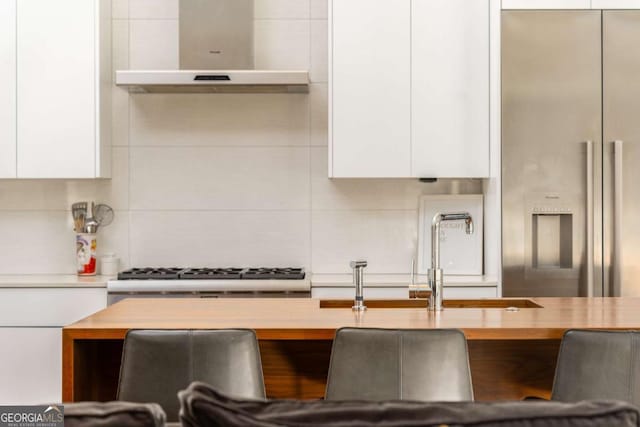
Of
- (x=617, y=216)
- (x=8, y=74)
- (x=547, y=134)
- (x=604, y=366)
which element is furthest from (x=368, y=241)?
(x=604, y=366)

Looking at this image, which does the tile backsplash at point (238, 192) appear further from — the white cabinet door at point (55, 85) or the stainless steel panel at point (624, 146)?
the stainless steel panel at point (624, 146)

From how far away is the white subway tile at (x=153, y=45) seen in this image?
13.9 ft

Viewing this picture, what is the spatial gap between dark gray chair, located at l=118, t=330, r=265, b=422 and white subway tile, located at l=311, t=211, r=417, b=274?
2383 mm

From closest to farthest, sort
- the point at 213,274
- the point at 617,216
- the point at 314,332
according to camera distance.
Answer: the point at 314,332, the point at 617,216, the point at 213,274

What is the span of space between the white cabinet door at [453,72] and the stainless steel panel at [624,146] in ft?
2.13

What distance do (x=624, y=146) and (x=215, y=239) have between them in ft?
8.00

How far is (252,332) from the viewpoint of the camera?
6.35 feet

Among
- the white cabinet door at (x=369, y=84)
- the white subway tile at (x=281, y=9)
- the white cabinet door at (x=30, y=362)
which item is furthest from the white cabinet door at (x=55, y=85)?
the white cabinet door at (x=369, y=84)

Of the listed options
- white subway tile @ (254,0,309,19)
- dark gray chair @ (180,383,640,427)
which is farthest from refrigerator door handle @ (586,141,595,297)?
dark gray chair @ (180,383,640,427)

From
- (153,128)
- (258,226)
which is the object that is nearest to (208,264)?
(258,226)

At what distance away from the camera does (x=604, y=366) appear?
1880mm

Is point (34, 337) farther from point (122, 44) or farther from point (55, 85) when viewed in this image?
point (122, 44)

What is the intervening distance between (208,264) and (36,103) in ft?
4.53

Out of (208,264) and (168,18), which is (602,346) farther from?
(168,18)
